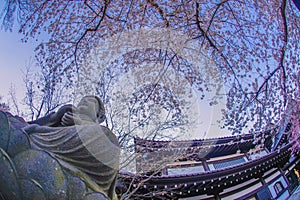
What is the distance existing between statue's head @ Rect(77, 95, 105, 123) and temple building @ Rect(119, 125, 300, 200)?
456cm

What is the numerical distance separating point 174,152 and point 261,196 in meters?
4.72

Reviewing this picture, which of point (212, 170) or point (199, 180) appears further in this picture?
point (212, 170)

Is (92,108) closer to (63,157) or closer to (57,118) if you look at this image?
(57,118)

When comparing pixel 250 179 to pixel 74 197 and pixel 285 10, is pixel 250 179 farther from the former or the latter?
pixel 74 197

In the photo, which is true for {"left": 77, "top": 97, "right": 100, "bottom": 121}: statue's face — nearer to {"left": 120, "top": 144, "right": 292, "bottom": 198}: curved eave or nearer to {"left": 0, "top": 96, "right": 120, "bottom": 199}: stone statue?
{"left": 0, "top": 96, "right": 120, "bottom": 199}: stone statue

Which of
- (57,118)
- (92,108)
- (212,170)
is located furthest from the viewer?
(212,170)

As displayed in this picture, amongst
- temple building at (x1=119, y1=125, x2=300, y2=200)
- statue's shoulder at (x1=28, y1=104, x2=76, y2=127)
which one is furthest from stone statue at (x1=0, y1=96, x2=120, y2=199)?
temple building at (x1=119, y1=125, x2=300, y2=200)

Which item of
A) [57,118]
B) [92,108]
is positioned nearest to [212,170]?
[92,108]

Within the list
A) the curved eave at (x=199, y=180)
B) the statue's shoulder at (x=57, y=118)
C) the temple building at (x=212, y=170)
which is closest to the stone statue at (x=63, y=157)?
the statue's shoulder at (x=57, y=118)

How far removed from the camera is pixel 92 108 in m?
2.30

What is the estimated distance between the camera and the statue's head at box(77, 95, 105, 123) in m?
2.25

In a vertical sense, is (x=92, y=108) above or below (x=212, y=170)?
above

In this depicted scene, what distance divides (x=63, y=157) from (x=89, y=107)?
2.30ft

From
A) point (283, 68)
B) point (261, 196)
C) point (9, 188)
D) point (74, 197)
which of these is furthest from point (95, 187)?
point (261, 196)
